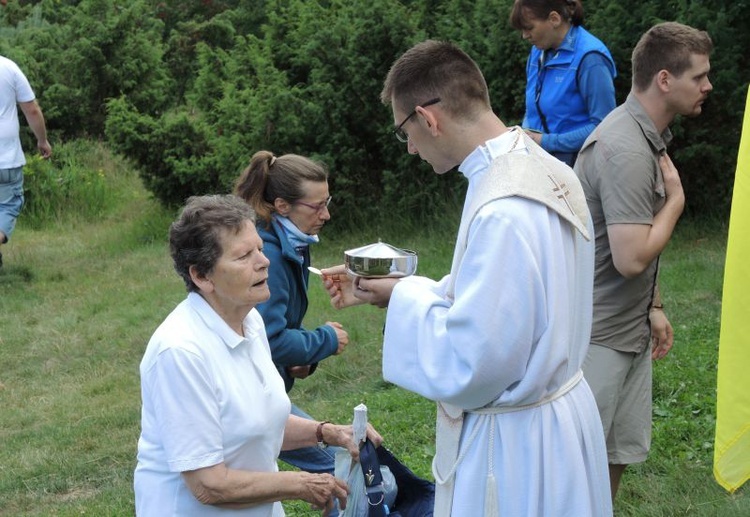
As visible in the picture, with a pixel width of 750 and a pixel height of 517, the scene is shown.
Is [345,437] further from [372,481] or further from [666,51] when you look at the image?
[666,51]

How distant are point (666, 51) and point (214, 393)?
7.80 ft

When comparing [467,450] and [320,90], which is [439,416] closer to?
[467,450]

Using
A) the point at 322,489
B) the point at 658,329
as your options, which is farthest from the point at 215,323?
the point at 658,329

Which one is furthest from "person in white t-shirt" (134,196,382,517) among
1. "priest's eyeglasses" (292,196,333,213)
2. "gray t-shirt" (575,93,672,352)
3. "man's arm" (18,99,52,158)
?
"man's arm" (18,99,52,158)

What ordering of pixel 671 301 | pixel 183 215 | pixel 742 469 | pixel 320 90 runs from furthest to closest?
pixel 320 90, pixel 671 301, pixel 183 215, pixel 742 469

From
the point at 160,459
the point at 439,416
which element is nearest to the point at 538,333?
the point at 439,416

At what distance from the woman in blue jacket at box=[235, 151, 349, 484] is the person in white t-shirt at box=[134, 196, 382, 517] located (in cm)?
70

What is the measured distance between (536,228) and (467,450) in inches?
29.3

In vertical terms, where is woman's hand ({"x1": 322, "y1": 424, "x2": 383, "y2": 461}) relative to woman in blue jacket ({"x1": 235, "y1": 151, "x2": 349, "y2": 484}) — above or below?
below

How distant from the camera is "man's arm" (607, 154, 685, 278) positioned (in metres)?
4.45

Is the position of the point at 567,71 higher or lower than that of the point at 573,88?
higher

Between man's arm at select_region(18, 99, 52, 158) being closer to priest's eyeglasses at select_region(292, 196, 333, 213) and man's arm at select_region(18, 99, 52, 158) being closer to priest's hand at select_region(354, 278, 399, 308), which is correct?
priest's eyeglasses at select_region(292, 196, 333, 213)

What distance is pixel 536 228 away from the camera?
322 centimetres

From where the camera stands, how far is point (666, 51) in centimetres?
456
